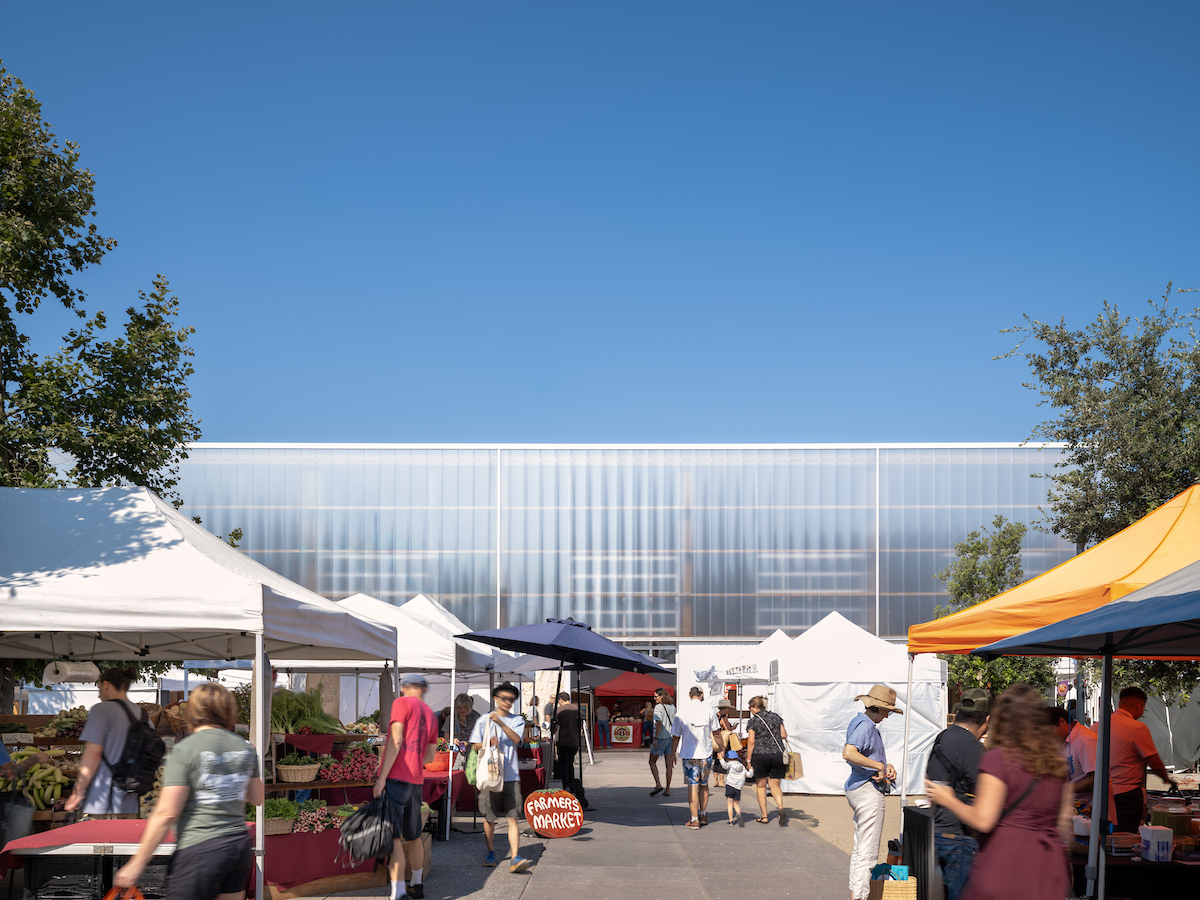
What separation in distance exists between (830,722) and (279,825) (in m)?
12.9

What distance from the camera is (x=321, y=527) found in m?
45.0

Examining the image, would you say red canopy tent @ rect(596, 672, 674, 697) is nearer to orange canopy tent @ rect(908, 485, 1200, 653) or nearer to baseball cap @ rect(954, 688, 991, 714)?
orange canopy tent @ rect(908, 485, 1200, 653)

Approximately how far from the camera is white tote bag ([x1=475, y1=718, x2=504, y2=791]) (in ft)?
34.4

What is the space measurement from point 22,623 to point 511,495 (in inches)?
1492

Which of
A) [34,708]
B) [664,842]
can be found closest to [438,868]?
[664,842]

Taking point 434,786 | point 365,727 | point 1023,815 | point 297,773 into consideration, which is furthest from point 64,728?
point 1023,815

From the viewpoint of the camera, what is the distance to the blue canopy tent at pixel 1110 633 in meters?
6.48

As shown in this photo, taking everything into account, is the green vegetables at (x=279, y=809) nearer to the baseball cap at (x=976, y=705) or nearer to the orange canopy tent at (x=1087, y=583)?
the baseball cap at (x=976, y=705)

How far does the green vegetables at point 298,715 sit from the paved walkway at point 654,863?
75.5 inches

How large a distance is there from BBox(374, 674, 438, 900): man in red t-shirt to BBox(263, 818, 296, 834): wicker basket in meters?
0.93

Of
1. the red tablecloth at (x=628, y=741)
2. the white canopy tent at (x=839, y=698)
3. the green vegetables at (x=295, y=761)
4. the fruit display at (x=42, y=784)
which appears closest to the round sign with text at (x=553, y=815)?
the green vegetables at (x=295, y=761)

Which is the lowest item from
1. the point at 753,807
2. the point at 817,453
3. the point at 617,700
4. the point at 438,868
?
the point at 617,700

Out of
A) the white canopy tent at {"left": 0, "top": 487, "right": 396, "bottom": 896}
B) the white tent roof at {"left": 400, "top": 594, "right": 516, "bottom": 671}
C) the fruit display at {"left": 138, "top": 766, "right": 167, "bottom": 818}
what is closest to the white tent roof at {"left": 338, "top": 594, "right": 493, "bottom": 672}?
the white tent roof at {"left": 400, "top": 594, "right": 516, "bottom": 671}

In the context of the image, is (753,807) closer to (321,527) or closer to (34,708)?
(34,708)
